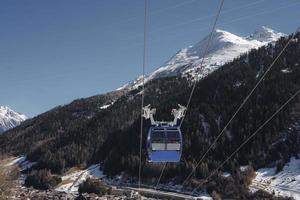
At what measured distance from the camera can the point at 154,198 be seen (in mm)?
199500

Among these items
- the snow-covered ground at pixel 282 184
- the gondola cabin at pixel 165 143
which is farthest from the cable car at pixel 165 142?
the snow-covered ground at pixel 282 184

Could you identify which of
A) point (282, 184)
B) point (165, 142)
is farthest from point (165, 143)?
point (282, 184)

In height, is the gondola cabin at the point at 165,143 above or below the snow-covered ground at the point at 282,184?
above

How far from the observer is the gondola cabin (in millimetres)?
63031

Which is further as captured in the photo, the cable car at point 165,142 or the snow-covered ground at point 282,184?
the snow-covered ground at point 282,184

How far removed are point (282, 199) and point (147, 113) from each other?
120m

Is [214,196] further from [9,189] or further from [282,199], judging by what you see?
[9,189]

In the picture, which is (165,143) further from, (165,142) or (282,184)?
(282,184)

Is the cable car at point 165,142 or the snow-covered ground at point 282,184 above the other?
the cable car at point 165,142

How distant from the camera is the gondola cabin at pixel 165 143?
207ft

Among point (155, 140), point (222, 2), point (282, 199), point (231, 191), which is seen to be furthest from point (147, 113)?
point (231, 191)

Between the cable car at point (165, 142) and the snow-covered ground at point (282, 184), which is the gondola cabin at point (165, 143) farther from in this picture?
the snow-covered ground at point (282, 184)

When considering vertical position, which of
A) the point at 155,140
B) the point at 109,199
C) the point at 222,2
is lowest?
the point at 109,199

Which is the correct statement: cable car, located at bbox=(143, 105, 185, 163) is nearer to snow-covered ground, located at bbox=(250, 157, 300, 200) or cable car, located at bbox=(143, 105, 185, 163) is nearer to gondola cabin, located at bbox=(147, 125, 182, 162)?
gondola cabin, located at bbox=(147, 125, 182, 162)
